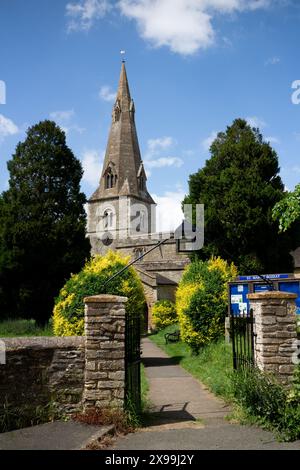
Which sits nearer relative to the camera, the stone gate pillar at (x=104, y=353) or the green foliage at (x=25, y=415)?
the green foliage at (x=25, y=415)

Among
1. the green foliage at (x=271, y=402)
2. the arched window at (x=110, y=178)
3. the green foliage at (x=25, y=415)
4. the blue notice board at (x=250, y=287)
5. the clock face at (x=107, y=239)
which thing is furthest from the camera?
the arched window at (x=110, y=178)

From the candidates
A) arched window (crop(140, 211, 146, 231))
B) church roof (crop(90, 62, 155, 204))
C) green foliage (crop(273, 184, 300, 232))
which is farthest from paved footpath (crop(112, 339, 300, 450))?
arched window (crop(140, 211, 146, 231))

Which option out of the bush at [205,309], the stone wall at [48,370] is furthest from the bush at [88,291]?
the stone wall at [48,370]

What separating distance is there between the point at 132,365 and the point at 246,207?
610 inches

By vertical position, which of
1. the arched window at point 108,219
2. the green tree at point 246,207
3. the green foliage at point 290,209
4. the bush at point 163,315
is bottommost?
the bush at point 163,315

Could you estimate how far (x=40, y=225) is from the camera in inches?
1002

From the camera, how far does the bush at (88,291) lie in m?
12.1

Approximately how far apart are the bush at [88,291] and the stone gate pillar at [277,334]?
526cm

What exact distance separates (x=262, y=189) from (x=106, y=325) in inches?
662

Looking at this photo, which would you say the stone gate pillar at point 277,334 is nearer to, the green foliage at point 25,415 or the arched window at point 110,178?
the green foliage at point 25,415

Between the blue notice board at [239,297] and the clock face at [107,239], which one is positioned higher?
the clock face at [107,239]

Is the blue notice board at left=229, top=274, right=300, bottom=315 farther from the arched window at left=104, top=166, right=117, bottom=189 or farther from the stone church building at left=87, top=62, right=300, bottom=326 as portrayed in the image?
the arched window at left=104, top=166, right=117, bottom=189

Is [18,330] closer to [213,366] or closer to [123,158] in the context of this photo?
[213,366]

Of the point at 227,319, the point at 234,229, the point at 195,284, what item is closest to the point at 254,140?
the point at 234,229
